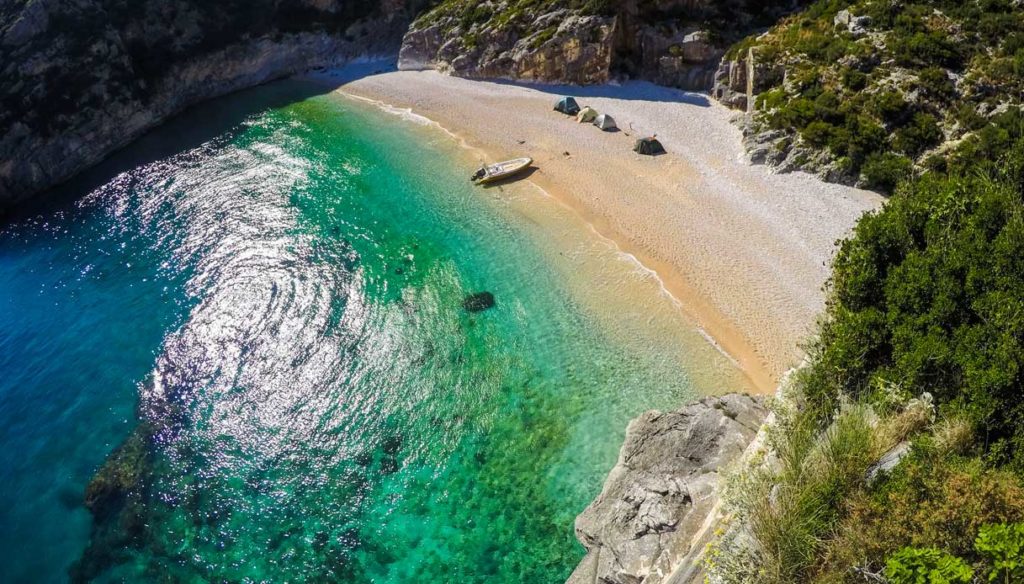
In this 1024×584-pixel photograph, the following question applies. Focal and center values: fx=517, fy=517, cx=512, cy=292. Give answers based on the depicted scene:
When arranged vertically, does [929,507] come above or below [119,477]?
above

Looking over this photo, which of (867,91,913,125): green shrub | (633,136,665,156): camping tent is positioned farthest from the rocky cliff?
(867,91,913,125): green shrub

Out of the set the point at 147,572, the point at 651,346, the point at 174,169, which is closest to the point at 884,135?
the point at 651,346

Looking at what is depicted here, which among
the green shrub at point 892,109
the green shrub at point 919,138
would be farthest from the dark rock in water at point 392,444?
the green shrub at point 892,109

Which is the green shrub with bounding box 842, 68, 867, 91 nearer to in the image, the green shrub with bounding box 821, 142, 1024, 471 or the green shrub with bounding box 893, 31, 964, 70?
the green shrub with bounding box 893, 31, 964, 70

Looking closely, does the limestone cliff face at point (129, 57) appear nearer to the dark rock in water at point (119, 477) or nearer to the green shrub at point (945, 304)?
the dark rock in water at point (119, 477)

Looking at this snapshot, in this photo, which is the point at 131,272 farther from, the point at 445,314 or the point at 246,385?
the point at 445,314

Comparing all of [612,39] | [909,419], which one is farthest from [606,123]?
[909,419]

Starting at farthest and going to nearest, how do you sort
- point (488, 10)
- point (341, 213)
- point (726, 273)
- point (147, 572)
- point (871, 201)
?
point (488, 10)
point (341, 213)
point (871, 201)
point (726, 273)
point (147, 572)

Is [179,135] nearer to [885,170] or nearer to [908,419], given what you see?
[885,170]
